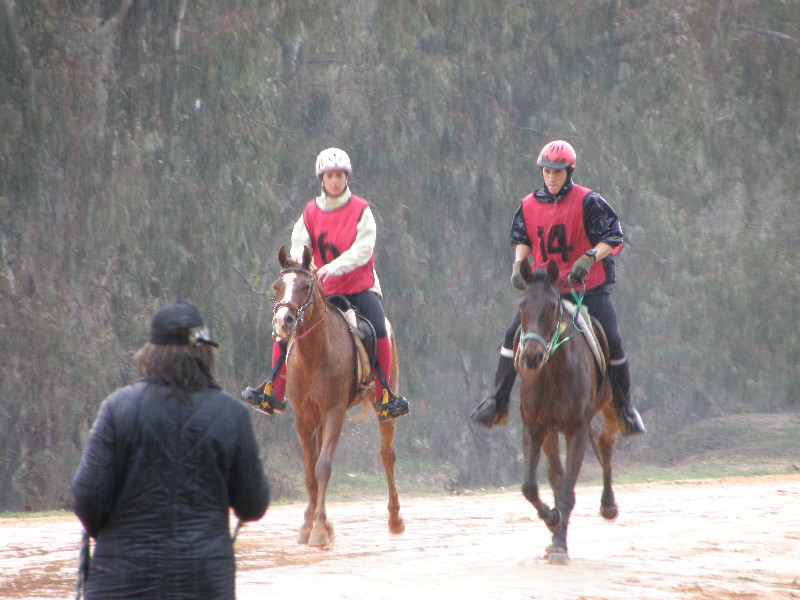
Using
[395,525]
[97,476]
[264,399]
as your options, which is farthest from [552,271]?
[97,476]

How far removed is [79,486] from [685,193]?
28432mm

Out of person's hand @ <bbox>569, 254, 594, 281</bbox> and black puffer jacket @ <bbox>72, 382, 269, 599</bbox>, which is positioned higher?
person's hand @ <bbox>569, 254, 594, 281</bbox>

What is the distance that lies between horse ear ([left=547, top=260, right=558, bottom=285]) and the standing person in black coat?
201 inches

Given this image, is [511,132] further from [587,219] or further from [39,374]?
[587,219]

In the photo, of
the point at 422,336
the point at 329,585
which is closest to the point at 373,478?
the point at 422,336

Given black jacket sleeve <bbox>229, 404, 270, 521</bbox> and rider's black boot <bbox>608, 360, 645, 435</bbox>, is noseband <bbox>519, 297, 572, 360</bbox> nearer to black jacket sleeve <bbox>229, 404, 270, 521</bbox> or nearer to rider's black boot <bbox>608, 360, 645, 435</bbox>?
rider's black boot <bbox>608, 360, 645, 435</bbox>

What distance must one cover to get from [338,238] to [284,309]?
1717 millimetres

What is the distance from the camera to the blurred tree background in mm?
21391

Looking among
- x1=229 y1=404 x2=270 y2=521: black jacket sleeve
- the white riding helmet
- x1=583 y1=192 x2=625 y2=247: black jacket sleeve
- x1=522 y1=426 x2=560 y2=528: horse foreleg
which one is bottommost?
x1=522 y1=426 x2=560 y2=528: horse foreleg

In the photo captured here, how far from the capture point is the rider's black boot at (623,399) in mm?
10891

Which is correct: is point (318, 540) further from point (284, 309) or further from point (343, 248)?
point (343, 248)

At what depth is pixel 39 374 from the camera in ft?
69.4

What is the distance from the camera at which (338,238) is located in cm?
1132

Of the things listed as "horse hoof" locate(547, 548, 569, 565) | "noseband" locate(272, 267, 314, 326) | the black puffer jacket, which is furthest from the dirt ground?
the black puffer jacket
